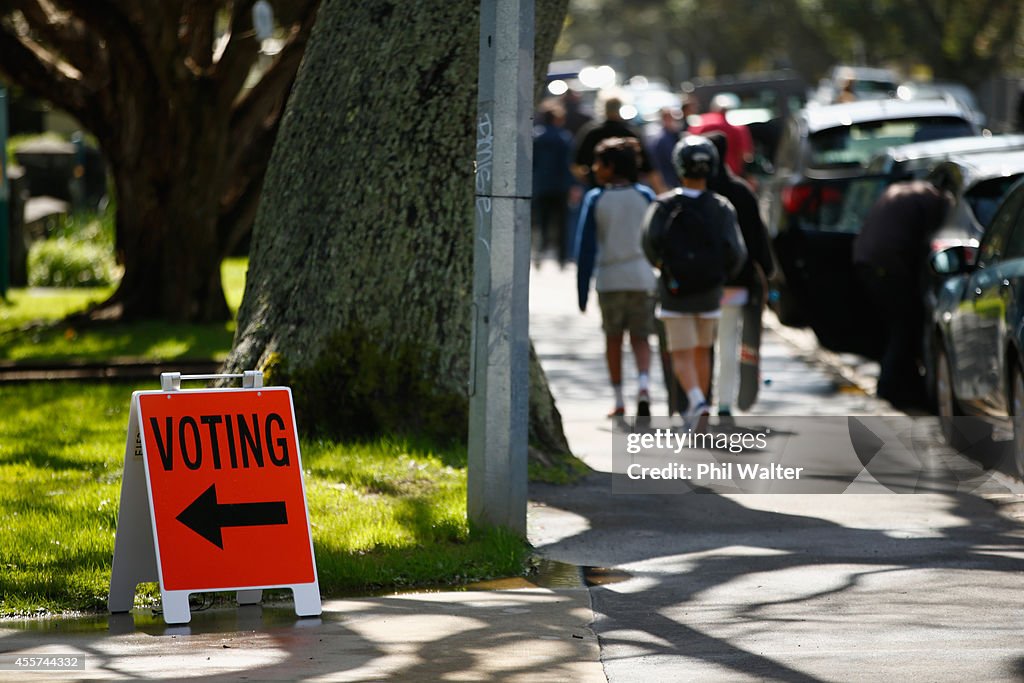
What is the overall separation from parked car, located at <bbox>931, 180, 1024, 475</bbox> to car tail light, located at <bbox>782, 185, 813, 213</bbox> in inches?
122

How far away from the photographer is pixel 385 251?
9.57 metres

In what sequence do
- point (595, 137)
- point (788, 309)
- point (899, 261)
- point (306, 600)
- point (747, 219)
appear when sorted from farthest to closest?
point (595, 137), point (788, 309), point (899, 261), point (747, 219), point (306, 600)

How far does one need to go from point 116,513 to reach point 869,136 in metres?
9.80

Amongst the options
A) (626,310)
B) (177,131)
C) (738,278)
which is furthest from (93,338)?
(738,278)

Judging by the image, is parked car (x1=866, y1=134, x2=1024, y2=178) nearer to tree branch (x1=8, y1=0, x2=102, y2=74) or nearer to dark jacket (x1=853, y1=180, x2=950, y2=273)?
dark jacket (x1=853, y1=180, x2=950, y2=273)

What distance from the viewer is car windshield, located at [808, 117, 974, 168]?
52.0 ft

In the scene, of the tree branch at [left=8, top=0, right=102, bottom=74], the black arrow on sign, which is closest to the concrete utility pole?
the black arrow on sign

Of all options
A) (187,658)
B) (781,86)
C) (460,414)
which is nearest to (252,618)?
(187,658)

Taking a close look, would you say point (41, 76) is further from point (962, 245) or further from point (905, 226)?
point (962, 245)

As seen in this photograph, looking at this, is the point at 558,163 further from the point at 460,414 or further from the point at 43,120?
the point at 43,120

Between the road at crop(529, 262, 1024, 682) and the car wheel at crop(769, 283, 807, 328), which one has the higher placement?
the car wheel at crop(769, 283, 807, 328)

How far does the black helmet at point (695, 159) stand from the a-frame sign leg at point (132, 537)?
4363mm

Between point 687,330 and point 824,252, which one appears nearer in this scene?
point 687,330

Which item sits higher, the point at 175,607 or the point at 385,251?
the point at 385,251
